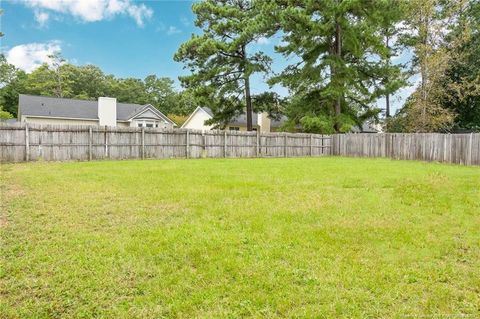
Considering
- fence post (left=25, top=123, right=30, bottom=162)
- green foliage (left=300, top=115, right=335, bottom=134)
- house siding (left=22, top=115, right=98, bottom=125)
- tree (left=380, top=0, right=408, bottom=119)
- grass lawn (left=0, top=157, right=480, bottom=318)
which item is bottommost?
grass lawn (left=0, top=157, right=480, bottom=318)

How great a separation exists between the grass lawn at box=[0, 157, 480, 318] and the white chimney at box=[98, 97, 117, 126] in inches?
853

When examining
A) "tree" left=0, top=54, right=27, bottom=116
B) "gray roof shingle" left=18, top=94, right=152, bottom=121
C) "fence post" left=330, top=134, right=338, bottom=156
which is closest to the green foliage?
"fence post" left=330, top=134, right=338, bottom=156

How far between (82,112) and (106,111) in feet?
6.60

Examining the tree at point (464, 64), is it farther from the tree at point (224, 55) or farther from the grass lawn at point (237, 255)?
the grass lawn at point (237, 255)

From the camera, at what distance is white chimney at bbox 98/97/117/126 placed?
87.7 ft

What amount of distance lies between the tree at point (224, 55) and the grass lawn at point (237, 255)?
1772 cm

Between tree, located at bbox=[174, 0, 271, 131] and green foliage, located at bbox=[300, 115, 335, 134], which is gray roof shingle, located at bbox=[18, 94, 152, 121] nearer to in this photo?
tree, located at bbox=[174, 0, 271, 131]

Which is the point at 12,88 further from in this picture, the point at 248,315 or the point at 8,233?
the point at 248,315

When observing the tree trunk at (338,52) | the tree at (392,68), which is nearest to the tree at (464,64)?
the tree at (392,68)

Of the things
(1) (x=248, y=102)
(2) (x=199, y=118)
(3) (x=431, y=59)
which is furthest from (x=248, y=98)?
(3) (x=431, y=59)

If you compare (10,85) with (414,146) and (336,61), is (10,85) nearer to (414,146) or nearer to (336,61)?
(336,61)

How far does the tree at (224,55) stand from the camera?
73.3 ft

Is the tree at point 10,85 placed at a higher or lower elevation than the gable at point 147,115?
higher

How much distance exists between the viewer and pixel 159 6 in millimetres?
15047
